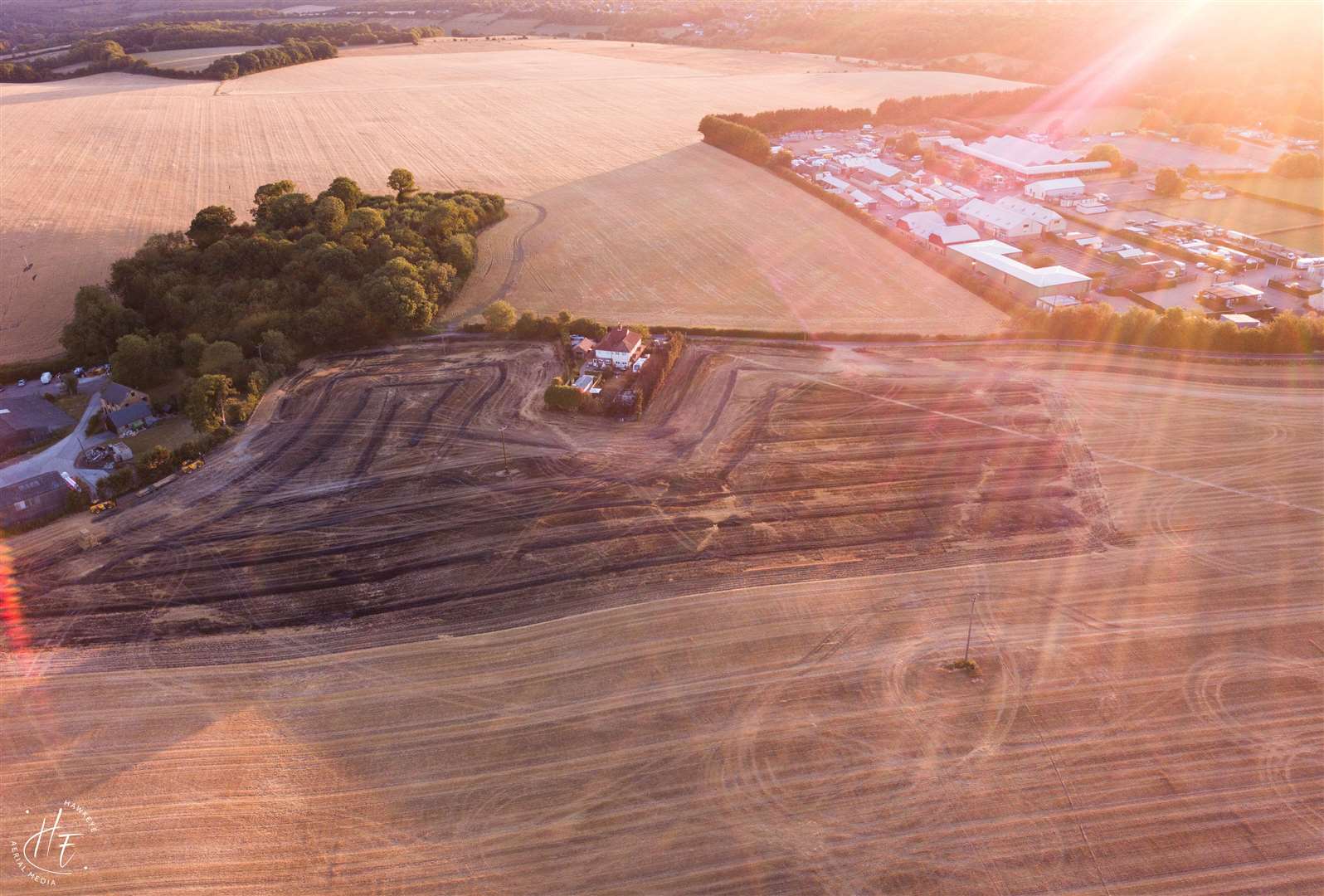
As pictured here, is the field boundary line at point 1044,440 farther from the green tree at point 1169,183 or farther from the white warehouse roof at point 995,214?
the green tree at point 1169,183

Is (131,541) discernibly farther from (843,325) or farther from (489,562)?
(843,325)

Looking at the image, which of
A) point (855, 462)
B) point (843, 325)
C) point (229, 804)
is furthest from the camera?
point (843, 325)

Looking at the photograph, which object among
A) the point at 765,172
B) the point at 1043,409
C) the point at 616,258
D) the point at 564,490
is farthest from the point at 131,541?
the point at 765,172

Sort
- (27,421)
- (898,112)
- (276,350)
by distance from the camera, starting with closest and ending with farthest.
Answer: (27,421) → (276,350) → (898,112)

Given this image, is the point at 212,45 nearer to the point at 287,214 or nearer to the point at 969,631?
the point at 287,214

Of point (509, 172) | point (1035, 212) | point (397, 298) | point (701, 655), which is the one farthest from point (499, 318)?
point (1035, 212)

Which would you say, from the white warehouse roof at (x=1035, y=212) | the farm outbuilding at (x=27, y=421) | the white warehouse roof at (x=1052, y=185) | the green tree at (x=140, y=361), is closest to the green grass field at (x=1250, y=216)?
the white warehouse roof at (x=1052, y=185)
